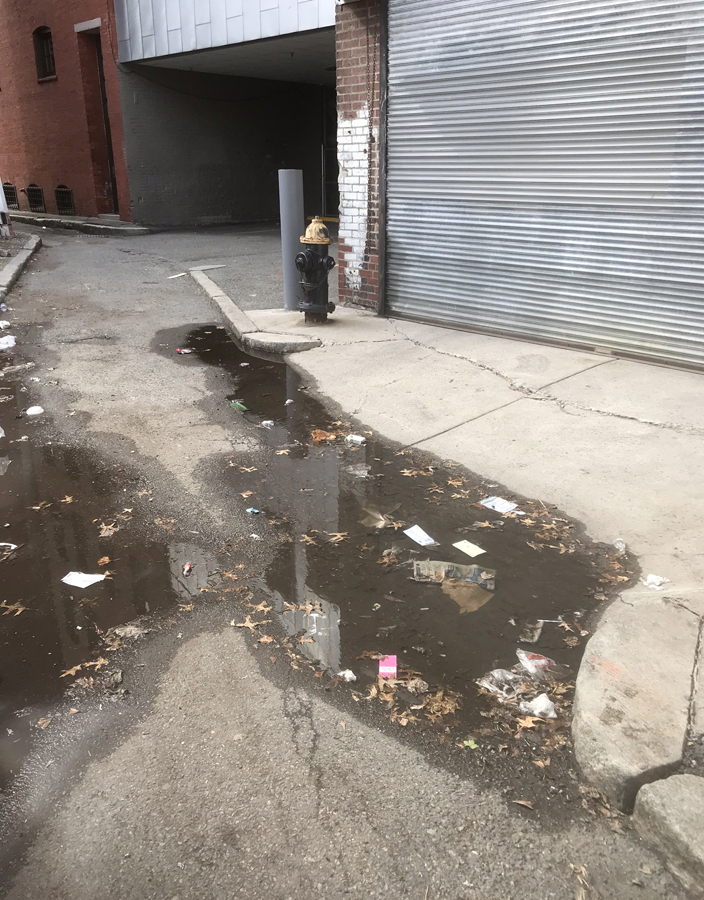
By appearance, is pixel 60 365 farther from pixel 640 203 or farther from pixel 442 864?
pixel 442 864

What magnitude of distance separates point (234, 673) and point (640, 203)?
5.38 meters

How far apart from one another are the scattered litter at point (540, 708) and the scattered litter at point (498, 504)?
61.7 inches

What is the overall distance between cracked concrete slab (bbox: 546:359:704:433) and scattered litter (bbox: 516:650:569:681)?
110 inches

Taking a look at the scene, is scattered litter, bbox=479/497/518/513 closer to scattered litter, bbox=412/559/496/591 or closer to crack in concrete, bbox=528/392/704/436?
scattered litter, bbox=412/559/496/591

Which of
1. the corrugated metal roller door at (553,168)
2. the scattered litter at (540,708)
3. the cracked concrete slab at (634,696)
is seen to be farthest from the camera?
the corrugated metal roller door at (553,168)

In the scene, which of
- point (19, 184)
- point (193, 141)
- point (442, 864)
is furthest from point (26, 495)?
point (19, 184)

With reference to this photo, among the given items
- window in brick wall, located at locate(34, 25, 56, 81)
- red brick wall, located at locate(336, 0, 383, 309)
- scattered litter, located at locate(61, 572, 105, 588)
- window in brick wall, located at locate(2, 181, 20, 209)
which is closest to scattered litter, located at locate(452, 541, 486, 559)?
scattered litter, located at locate(61, 572, 105, 588)

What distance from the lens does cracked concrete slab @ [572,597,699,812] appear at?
7.37 ft

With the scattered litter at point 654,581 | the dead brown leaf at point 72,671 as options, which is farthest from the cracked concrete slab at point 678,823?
the dead brown leaf at point 72,671

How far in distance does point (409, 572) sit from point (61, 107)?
2152cm

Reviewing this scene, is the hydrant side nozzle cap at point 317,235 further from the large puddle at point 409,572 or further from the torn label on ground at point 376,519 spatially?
the torn label on ground at point 376,519

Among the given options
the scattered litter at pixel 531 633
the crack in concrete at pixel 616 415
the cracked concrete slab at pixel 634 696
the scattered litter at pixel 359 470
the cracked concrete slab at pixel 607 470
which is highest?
the crack in concrete at pixel 616 415

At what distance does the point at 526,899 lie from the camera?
1.93 m

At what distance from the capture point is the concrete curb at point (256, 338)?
7391 millimetres
